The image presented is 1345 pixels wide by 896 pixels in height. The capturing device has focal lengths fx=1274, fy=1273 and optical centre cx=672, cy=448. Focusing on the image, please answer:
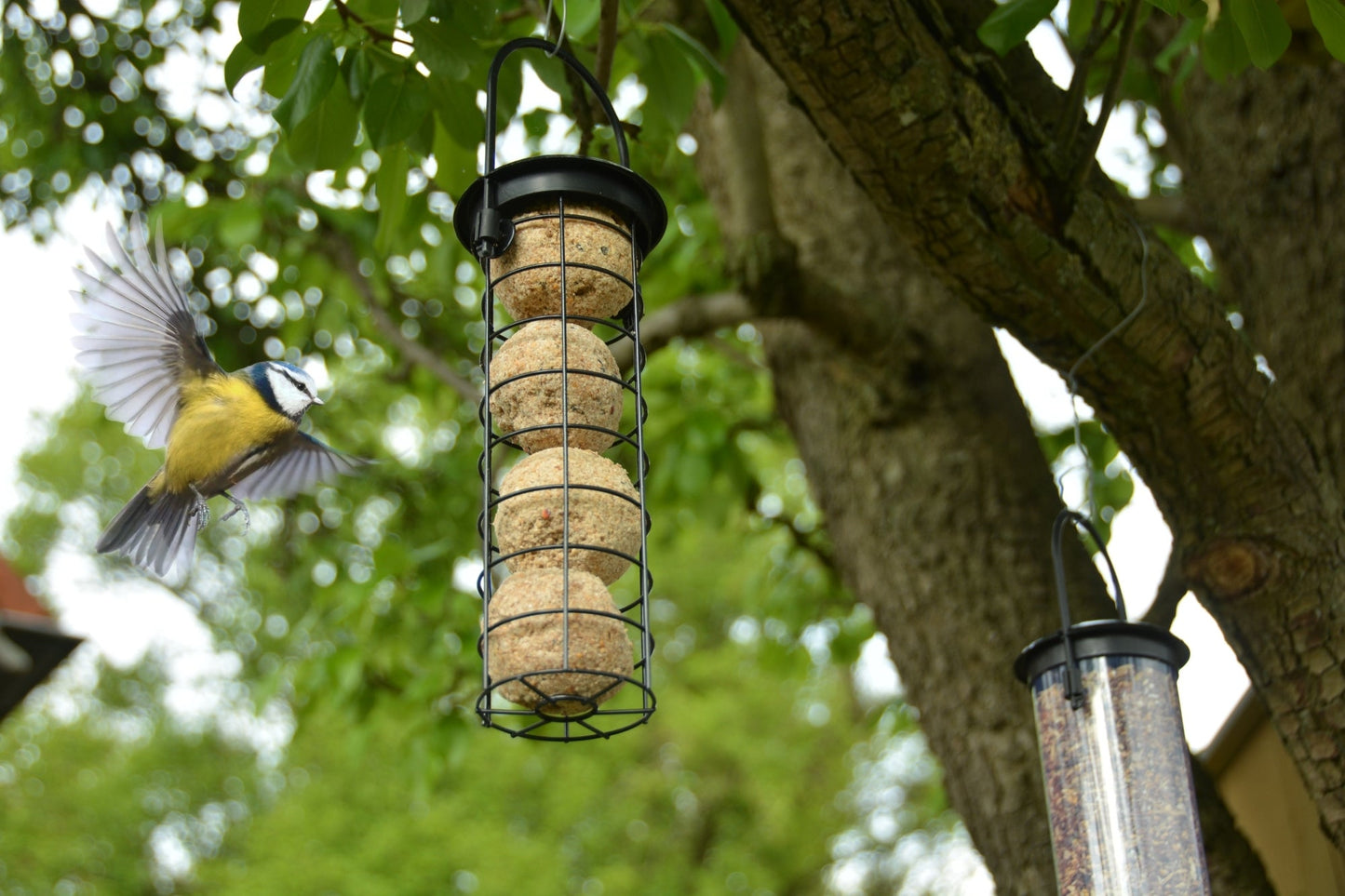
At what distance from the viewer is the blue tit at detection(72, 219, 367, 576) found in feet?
6.58

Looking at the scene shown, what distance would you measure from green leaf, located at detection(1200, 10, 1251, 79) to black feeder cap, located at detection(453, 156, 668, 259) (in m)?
1.07

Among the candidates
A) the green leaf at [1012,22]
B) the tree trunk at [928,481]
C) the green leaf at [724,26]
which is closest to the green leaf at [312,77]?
the green leaf at [724,26]

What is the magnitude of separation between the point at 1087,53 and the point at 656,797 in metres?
13.0

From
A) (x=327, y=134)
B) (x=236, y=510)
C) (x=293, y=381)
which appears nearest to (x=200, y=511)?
(x=236, y=510)

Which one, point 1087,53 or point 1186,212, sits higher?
point 1186,212

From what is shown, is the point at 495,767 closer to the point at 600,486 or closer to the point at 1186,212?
the point at 1186,212

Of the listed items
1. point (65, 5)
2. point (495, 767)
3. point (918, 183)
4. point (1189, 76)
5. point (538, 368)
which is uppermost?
point (495, 767)

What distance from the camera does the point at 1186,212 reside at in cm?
374

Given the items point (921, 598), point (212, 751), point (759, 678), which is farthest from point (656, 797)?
point (921, 598)

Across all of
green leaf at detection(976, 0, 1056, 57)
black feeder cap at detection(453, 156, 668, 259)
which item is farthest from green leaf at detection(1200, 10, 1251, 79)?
black feeder cap at detection(453, 156, 668, 259)

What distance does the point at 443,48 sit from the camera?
1875 mm

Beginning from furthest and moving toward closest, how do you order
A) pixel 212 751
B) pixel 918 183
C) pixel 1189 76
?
pixel 212 751 → pixel 1189 76 → pixel 918 183

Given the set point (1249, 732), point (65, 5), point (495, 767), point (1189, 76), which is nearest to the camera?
point (1189, 76)

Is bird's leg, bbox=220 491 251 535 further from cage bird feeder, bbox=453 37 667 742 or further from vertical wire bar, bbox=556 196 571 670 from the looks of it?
vertical wire bar, bbox=556 196 571 670
